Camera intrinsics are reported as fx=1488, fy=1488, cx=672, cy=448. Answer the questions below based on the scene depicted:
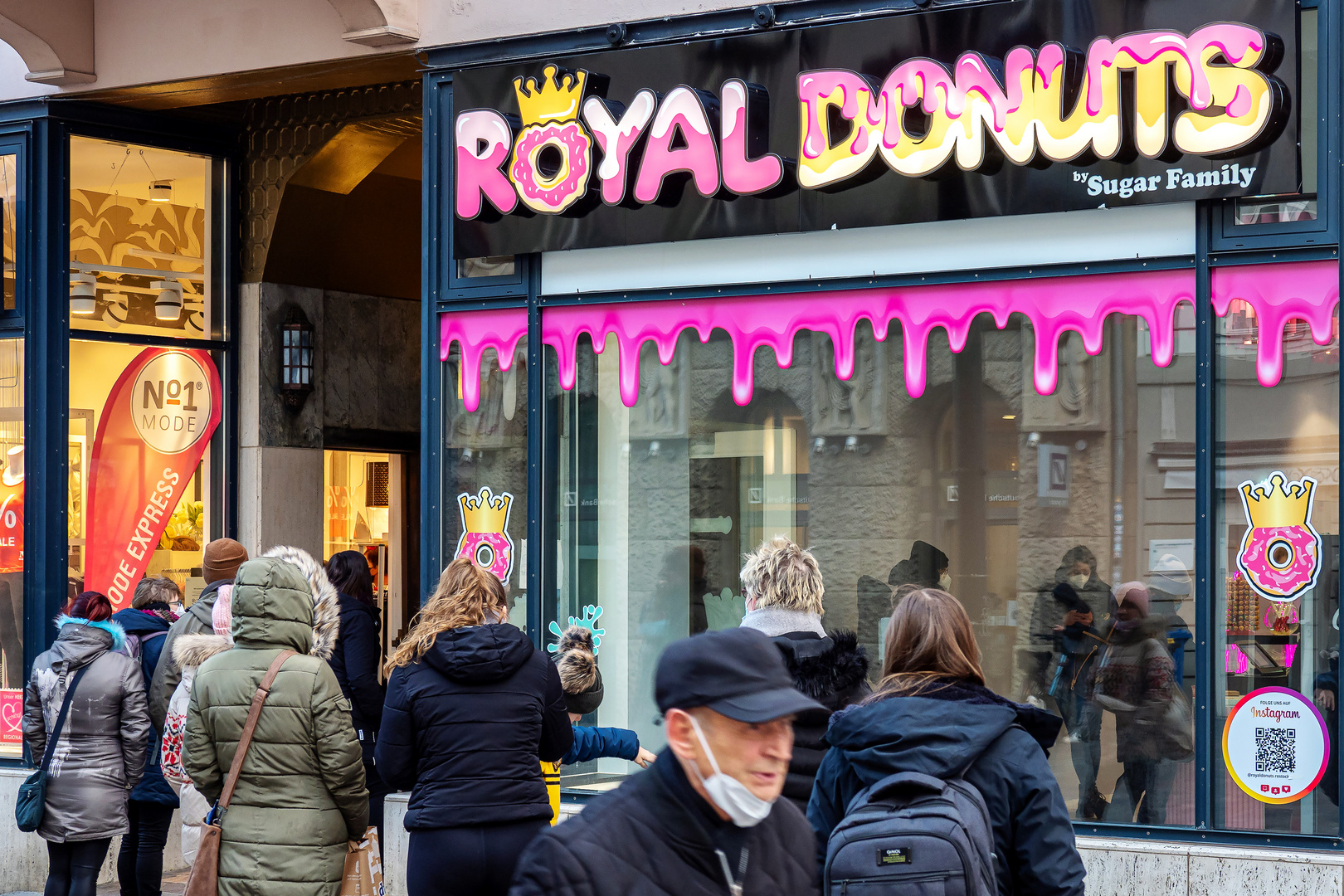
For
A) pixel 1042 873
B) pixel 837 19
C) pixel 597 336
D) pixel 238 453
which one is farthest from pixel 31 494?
pixel 1042 873

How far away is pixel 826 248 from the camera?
25.1 feet

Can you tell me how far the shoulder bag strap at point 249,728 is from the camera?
16.5ft

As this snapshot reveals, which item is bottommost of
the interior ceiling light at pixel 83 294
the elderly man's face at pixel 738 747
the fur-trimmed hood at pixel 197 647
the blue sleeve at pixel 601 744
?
the blue sleeve at pixel 601 744

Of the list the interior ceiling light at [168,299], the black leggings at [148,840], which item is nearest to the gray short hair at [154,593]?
the black leggings at [148,840]

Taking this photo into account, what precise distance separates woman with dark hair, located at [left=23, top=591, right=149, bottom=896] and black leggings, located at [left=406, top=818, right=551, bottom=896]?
8.93 ft

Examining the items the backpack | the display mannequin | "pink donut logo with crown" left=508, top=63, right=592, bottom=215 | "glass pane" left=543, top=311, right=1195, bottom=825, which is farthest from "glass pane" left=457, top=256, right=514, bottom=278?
the backpack

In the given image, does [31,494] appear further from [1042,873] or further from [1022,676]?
[1042,873]

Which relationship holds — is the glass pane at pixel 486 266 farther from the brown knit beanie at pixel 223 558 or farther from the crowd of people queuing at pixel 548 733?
the brown knit beanie at pixel 223 558

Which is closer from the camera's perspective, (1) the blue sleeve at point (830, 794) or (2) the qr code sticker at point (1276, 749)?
(1) the blue sleeve at point (830, 794)

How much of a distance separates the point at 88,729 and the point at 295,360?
13.8 feet

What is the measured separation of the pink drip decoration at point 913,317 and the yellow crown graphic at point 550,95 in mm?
1052

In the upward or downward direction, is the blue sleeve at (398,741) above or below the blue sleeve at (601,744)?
above

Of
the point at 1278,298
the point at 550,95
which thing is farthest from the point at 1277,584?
the point at 550,95

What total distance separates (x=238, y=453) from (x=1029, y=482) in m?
5.79
